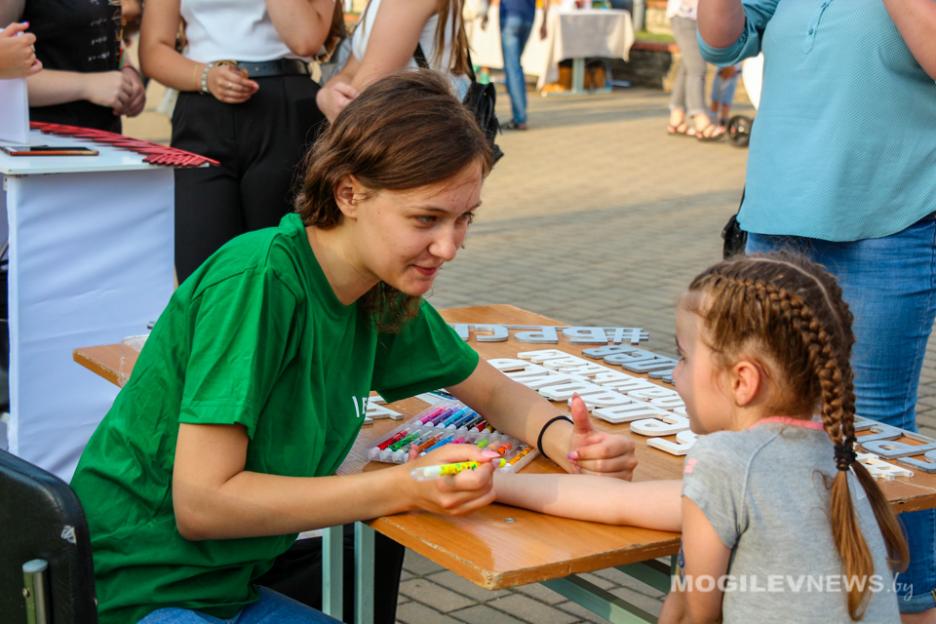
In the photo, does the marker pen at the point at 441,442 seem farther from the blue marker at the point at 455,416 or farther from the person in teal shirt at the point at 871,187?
the person in teal shirt at the point at 871,187

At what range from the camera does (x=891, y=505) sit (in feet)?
6.21

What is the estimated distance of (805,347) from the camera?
1720mm

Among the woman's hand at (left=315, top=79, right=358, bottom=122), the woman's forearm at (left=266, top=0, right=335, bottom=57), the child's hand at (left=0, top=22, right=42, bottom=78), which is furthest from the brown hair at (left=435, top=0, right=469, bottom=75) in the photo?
the child's hand at (left=0, top=22, right=42, bottom=78)

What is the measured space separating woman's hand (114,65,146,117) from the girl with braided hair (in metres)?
2.54

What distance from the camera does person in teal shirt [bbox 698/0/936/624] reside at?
2.62 meters

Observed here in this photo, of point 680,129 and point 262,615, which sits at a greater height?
point 262,615

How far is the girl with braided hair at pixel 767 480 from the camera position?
1.66 m

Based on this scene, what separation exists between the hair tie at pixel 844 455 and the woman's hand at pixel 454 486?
0.47 m

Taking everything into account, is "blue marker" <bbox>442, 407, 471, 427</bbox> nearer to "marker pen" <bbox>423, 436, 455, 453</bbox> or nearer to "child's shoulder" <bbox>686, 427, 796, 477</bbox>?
"marker pen" <bbox>423, 436, 455, 453</bbox>

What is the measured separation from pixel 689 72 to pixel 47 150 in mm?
8438

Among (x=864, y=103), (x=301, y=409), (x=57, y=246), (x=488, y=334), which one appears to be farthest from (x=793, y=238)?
(x=57, y=246)

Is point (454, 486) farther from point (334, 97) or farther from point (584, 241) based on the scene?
point (584, 241)

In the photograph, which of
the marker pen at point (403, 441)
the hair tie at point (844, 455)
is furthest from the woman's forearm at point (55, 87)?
the hair tie at point (844, 455)

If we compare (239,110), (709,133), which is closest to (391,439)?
(239,110)
